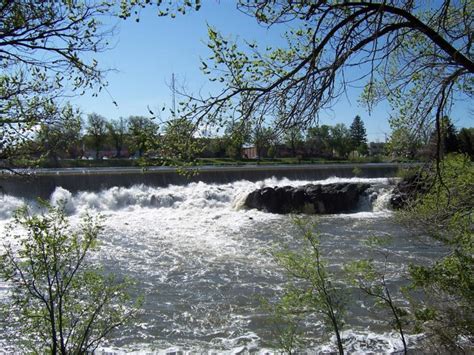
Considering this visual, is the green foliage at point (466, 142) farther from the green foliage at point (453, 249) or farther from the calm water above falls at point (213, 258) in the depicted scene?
the green foliage at point (453, 249)

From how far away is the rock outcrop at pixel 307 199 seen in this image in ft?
69.9

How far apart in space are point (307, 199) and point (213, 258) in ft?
35.7

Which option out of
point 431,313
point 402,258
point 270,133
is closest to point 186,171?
point 270,133

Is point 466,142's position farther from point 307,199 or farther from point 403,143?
point 403,143

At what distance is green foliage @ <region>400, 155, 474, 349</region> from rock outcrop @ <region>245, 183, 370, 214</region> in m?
15.4

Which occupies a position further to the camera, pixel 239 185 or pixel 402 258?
pixel 239 185

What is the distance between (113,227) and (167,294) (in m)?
8.88

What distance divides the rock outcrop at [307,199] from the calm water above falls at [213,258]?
689 millimetres

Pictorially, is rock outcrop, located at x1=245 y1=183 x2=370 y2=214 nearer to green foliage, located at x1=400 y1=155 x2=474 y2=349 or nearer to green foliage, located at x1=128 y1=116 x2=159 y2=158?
green foliage, located at x1=400 y1=155 x2=474 y2=349

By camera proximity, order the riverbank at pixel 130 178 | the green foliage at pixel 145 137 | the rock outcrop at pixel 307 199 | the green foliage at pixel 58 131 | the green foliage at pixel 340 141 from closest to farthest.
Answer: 1. the green foliage at pixel 145 137
2. the green foliage at pixel 58 131
3. the rock outcrop at pixel 307 199
4. the riverbank at pixel 130 178
5. the green foliage at pixel 340 141

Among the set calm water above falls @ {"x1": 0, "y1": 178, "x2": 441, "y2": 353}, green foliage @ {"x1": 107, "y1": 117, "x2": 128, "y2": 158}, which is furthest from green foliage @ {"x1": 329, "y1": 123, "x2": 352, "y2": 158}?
calm water above falls @ {"x1": 0, "y1": 178, "x2": 441, "y2": 353}

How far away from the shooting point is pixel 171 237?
1504 centimetres

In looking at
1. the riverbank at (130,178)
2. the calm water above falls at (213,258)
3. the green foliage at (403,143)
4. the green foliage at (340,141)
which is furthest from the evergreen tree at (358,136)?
the green foliage at (403,143)

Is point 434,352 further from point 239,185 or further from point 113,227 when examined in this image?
point 239,185
